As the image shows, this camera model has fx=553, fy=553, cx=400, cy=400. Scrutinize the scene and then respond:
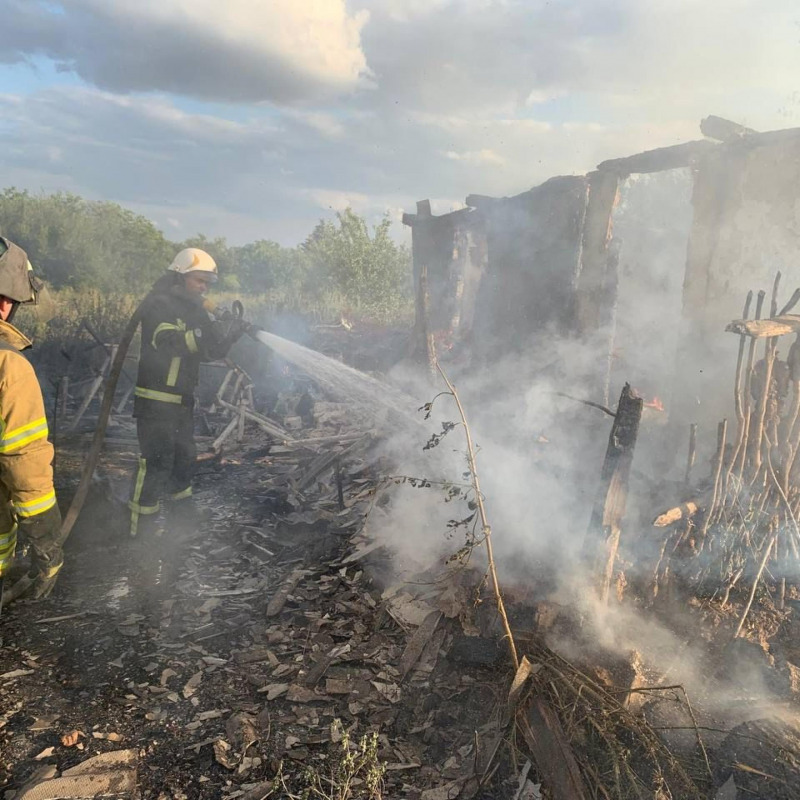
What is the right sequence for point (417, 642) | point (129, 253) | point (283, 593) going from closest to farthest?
point (417, 642), point (283, 593), point (129, 253)

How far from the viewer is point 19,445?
3.12 meters

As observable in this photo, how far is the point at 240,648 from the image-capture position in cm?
407

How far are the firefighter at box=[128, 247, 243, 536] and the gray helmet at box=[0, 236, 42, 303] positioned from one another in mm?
2044

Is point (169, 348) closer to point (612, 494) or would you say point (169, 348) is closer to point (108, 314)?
point (612, 494)

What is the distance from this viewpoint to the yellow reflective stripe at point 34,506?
328 centimetres

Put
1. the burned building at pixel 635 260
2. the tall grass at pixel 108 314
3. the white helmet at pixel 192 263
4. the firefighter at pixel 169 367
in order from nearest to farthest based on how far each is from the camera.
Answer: the firefighter at pixel 169 367, the white helmet at pixel 192 263, the burned building at pixel 635 260, the tall grass at pixel 108 314

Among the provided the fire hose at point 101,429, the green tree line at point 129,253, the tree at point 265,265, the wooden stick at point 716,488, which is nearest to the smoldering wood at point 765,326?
the wooden stick at point 716,488

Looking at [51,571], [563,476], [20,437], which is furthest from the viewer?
[563,476]

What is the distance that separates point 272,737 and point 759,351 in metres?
7.14

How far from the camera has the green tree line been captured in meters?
24.7

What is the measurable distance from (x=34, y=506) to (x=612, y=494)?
3669 mm

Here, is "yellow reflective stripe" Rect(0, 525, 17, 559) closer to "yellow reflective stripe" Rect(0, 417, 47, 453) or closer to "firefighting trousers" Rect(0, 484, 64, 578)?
"firefighting trousers" Rect(0, 484, 64, 578)

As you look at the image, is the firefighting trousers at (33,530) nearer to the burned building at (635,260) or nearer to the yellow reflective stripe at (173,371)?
the yellow reflective stripe at (173,371)

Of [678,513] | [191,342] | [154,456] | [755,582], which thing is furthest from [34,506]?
[755,582]
